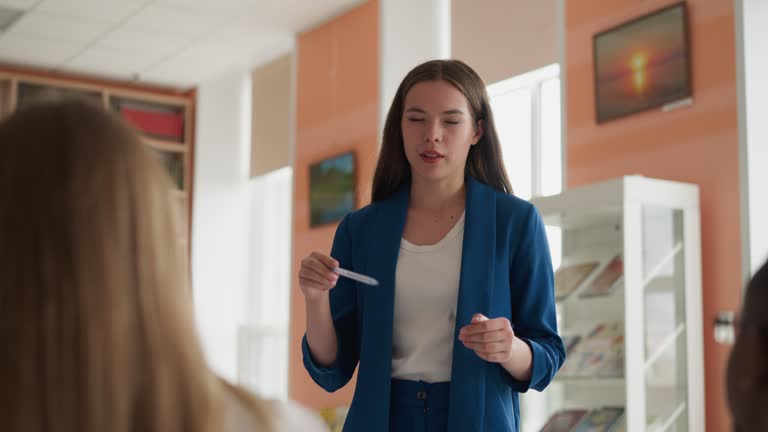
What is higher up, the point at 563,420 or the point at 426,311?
the point at 426,311

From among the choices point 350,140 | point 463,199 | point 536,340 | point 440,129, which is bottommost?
point 536,340

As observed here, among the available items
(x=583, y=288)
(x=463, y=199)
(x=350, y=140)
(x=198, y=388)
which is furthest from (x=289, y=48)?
(x=198, y=388)

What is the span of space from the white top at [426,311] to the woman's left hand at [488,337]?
0.50 ft

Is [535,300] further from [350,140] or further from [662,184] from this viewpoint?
[350,140]

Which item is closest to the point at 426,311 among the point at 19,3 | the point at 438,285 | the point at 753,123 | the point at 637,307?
the point at 438,285

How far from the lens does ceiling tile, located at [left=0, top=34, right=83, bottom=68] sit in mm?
8500

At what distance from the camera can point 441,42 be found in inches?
267

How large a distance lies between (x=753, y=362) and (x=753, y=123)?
157 inches

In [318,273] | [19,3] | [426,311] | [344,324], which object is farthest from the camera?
[19,3]

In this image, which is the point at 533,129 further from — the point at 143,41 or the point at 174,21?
the point at 143,41

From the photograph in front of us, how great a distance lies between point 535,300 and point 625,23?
11.2 feet

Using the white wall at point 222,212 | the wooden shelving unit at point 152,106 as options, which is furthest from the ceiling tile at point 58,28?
the white wall at point 222,212

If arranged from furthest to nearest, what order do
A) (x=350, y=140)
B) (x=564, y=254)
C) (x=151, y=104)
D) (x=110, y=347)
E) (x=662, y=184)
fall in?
(x=151, y=104)
(x=350, y=140)
(x=564, y=254)
(x=662, y=184)
(x=110, y=347)

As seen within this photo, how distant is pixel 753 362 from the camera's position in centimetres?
63
